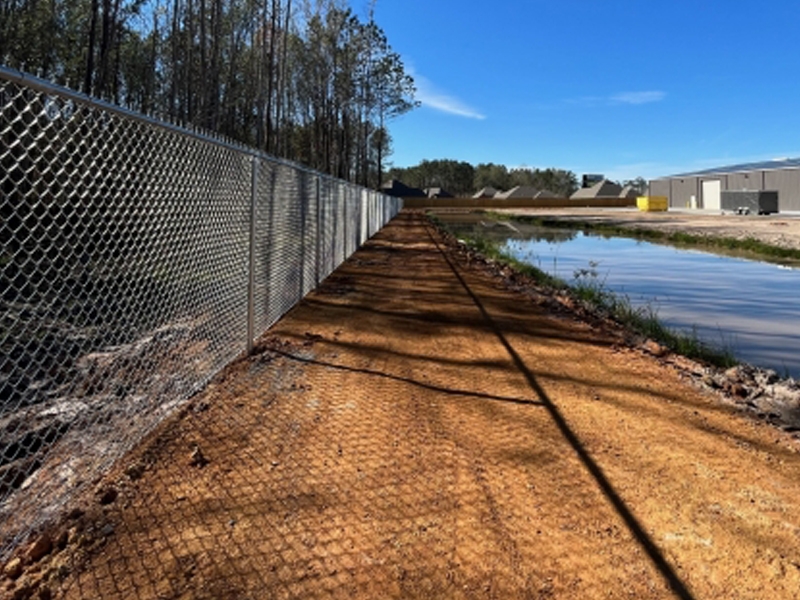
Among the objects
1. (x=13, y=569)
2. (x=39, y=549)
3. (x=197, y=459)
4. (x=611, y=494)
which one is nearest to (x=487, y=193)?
(x=611, y=494)

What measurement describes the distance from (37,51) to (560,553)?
21525 millimetres

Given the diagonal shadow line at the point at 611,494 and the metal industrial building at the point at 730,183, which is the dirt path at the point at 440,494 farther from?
the metal industrial building at the point at 730,183

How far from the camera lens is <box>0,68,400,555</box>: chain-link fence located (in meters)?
2.74

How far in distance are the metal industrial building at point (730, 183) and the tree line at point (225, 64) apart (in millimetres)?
34704

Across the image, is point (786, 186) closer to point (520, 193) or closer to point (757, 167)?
point (757, 167)

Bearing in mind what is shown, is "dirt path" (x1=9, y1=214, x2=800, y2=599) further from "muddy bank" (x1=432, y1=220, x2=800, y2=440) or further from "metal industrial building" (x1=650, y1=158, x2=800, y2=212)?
"metal industrial building" (x1=650, y1=158, x2=800, y2=212)

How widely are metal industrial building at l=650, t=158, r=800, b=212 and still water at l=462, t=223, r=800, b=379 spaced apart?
38.0 metres

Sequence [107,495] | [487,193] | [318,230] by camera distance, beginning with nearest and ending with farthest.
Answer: [107,495] < [318,230] < [487,193]

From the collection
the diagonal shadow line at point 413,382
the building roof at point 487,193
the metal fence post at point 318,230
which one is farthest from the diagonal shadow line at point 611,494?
the building roof at point 487,193

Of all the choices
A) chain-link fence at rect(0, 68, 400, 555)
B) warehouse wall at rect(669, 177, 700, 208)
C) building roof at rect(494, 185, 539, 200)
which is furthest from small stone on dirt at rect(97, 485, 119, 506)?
building roof at rect(494, 185, 539, 200)

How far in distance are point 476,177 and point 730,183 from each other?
77.7 meters

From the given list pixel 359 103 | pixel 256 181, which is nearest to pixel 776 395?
pixel 256 181

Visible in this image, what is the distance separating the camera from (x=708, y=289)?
12.2 meters

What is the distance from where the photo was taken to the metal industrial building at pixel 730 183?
50.8 meters
